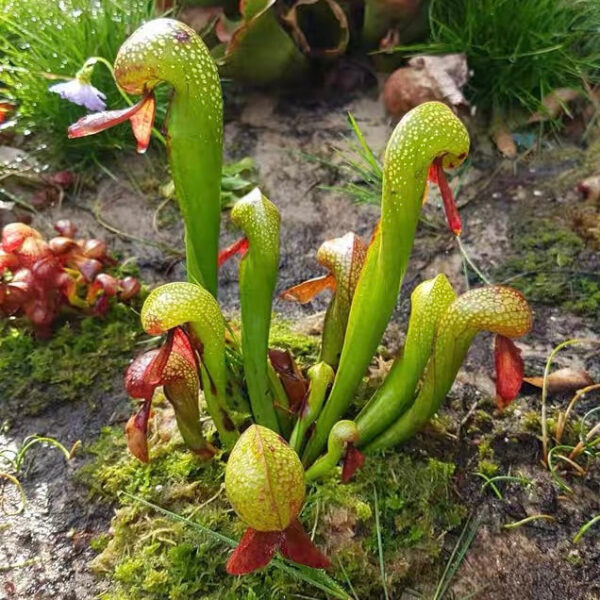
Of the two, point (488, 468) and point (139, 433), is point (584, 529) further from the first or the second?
point (139, 433)

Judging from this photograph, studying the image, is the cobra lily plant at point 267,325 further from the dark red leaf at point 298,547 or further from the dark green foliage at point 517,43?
the dark green foliage at point 517,43

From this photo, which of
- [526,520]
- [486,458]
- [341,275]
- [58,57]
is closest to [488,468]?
[486,458]

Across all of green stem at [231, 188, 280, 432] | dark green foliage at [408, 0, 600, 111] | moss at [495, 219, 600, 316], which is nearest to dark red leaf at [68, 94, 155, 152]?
green stem at [231, 188, 280, 432]

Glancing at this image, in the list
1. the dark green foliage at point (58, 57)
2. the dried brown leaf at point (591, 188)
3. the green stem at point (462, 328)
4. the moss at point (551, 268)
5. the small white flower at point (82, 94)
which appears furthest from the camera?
the dark green foliage at point (58, 57)

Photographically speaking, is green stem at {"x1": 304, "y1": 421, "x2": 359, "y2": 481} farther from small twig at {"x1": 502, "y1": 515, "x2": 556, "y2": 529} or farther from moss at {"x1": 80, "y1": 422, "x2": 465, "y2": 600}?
small twig at {"x1": 502, "y1": 515, "x2": 556, "y2": 529}

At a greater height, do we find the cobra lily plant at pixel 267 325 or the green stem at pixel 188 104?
the green stem at pixel 188 104

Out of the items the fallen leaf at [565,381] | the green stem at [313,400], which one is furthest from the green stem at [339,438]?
the fallen leaf at [565,381]

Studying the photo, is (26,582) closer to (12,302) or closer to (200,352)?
(200,352)
